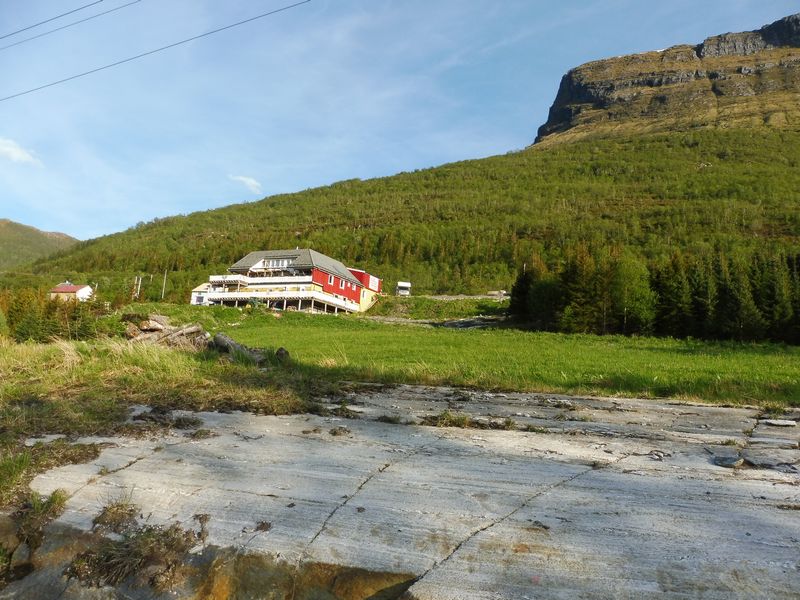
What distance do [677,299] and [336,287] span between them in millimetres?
39202

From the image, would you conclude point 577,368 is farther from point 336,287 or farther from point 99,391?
point 336,287

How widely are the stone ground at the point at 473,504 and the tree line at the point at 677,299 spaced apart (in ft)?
99.7

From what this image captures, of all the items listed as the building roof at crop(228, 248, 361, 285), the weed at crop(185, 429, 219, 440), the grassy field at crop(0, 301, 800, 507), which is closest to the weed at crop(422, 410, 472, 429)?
the grassy field at crop(0, 301, 800, 507)

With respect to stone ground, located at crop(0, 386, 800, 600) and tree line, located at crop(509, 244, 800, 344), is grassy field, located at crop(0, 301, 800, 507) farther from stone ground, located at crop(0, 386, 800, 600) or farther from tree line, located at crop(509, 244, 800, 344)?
tree line, located at crop(509, 244, 800, 344)

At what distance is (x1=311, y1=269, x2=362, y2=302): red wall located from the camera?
61.2 metres

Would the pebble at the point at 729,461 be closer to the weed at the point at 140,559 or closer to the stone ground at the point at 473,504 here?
the stone ground at the point at 473,504

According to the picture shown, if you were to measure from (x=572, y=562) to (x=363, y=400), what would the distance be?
488 cm

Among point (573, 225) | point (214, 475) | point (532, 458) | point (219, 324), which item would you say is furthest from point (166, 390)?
point (573, 225)

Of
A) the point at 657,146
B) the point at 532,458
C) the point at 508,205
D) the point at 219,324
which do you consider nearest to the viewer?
the point at 532,458

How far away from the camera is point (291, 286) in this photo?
6141 centimetres

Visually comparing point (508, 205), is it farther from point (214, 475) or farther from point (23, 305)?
point (214, 475)

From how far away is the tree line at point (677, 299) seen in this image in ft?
103

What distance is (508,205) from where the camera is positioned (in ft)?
397

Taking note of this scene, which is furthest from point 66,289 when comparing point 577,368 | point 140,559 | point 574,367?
point 140,559
